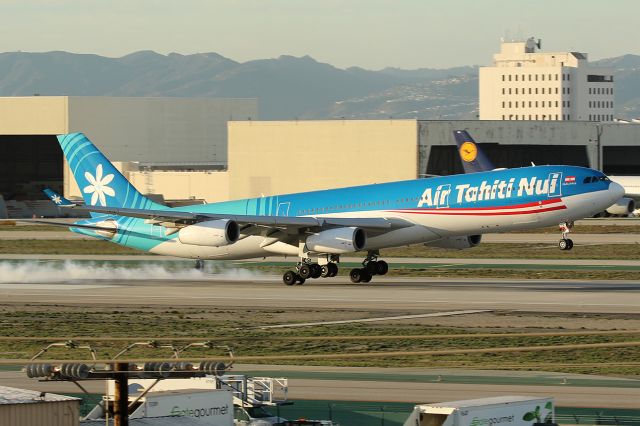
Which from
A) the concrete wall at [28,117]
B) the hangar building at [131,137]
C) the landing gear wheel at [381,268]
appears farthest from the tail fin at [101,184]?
the concrete wall at [28,117]

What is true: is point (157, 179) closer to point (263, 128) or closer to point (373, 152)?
point (263, 128)

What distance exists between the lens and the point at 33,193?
537ft

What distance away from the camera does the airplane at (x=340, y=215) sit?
56.0 m

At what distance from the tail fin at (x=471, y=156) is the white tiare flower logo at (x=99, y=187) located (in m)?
49.6

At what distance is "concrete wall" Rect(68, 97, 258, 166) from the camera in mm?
153875

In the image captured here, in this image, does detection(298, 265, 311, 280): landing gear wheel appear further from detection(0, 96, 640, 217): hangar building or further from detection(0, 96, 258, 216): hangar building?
detection(0, 96, 258, 216): hangar building

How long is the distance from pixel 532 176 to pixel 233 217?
13.9 meters

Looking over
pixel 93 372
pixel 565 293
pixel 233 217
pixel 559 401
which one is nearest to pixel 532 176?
pixel 565 293

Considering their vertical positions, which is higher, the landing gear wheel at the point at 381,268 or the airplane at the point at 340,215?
the airplane at the point at 340,215

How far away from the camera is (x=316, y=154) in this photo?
135 metres

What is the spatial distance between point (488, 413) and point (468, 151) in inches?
3560

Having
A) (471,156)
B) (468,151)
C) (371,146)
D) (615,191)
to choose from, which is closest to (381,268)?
(615,191)

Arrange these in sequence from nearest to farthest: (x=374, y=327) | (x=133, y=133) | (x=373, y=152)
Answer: (x=374, y=327) < (x=373, y=152) < (x=133, y=133)

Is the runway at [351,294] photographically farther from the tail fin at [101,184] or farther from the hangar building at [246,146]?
the hangar building at [246,146]
